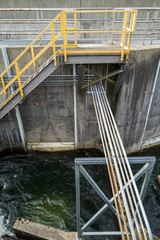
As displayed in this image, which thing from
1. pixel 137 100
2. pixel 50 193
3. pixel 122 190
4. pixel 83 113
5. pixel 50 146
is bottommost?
pixel 50 193

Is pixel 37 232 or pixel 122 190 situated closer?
pixel 122 190

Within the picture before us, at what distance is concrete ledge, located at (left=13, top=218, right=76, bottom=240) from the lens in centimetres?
526

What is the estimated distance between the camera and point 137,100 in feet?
24.5

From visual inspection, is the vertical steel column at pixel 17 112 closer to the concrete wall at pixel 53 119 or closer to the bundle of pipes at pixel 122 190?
the concrete wall at pixel 53 119

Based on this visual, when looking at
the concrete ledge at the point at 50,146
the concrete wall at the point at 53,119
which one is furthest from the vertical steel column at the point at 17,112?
the concrete ledge at the point at 50,146

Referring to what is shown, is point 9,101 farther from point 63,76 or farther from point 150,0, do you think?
point 150,0

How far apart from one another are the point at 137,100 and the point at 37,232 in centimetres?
617

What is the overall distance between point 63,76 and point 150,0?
8.03 meters

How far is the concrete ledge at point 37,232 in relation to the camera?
5.26 meters

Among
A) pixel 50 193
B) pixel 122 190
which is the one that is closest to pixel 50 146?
pixel 50 193

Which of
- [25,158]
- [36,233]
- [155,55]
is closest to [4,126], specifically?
[25,158]

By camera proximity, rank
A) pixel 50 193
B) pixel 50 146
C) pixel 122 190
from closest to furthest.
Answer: pixel 122 190 < pixel 50 193 < pixel 50 146

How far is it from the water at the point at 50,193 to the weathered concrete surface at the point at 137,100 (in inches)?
64.6

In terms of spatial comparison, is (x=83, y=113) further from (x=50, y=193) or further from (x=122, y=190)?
(x=122, y=190)
